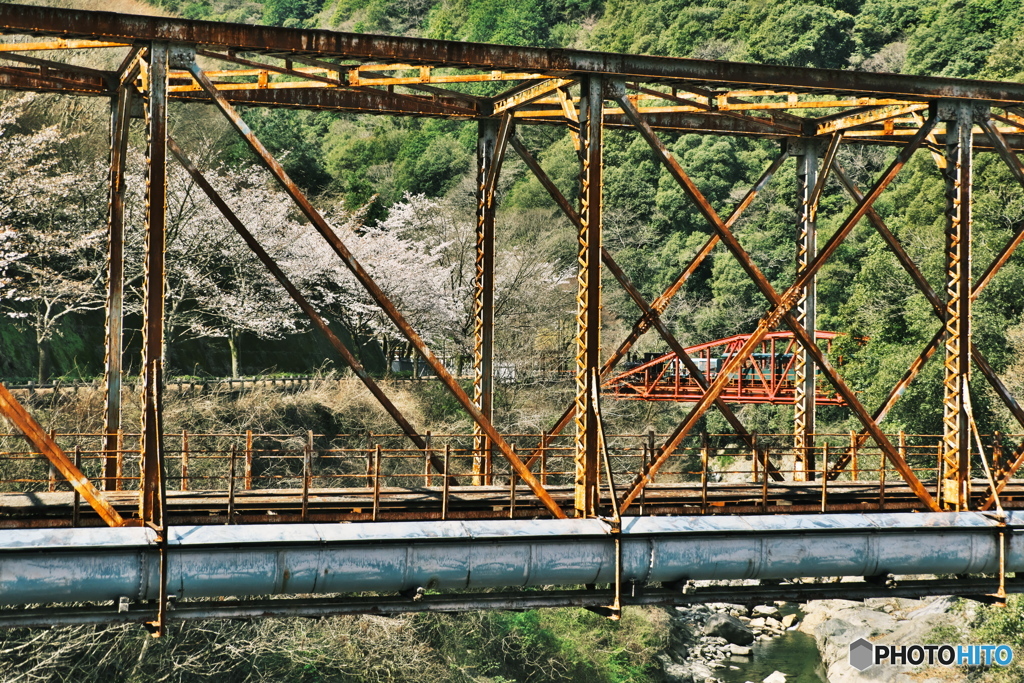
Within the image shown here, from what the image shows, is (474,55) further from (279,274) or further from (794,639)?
(794,639)

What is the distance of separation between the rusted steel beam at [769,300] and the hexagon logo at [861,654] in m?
18.4

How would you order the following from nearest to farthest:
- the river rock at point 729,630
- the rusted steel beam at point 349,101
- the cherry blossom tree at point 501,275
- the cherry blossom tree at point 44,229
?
the rusted steel beam at point 349,101 → the cherry blossom tree at point 44,229 → the river rock at point 729,630 → the cherry blossom tree at point 501,275

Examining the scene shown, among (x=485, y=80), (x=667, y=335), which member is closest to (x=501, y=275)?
(x=667, y=335)

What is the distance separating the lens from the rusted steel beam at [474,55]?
12180mm

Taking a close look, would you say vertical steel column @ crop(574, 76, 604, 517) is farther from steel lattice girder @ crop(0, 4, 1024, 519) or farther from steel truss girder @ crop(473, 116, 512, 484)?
steel truss girder @ crop(473, 116, 512, 484)

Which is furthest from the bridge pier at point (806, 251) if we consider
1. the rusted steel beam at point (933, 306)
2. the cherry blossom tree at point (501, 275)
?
the cherry blossom tree at point (501, 275)

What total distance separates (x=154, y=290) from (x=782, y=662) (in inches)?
1070

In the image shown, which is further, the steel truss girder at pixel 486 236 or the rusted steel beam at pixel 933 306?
the steel truss girder at pixel 486 236

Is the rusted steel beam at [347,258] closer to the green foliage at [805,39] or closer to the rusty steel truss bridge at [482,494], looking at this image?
the rusty steel truss bridge at [482,494]

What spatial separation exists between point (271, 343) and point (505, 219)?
1226cm

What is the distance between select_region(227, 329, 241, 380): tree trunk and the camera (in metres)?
39.5

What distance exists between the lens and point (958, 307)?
50.6 feet

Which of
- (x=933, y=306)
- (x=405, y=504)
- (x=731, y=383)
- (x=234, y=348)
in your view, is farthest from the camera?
(x=731, y=383)

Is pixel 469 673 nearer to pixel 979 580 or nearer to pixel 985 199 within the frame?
pixel 979 580
